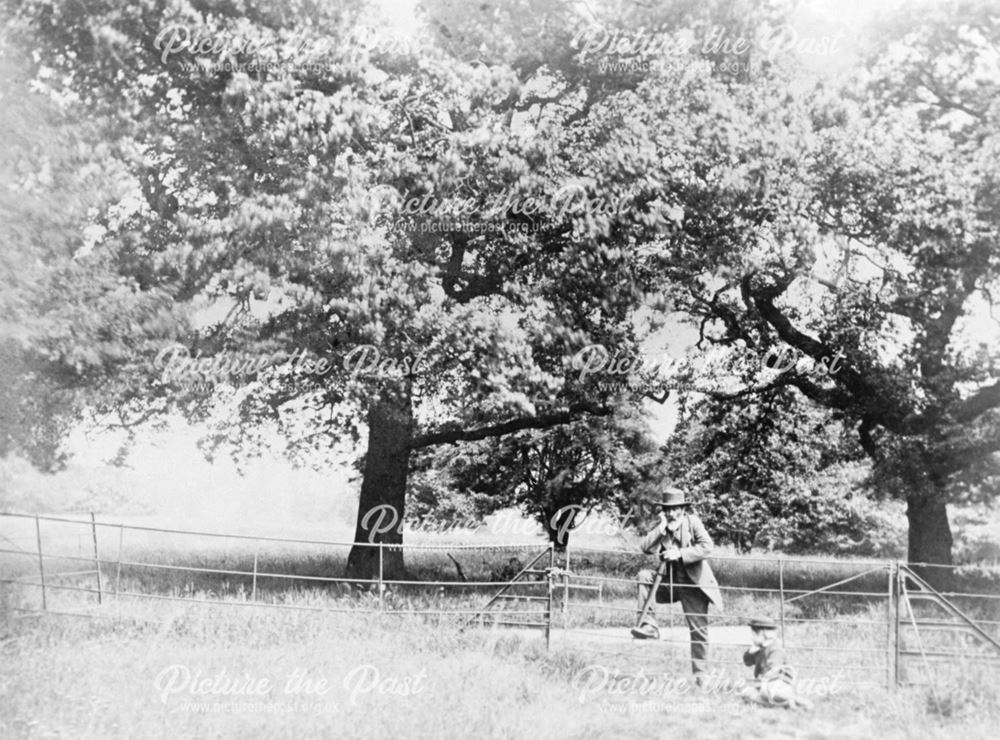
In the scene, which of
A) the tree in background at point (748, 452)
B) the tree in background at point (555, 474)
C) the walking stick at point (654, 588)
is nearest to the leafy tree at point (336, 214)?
the tree in background at point (748, 452)

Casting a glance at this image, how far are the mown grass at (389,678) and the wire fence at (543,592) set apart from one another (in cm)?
16

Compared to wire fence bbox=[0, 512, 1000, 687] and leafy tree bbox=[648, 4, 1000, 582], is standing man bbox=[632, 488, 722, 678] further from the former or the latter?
leafy tree bbox=[648, 4, 1000, 582]

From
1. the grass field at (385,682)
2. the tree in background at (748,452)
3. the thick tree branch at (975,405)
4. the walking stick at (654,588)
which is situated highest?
the thick tree branch at (975,405)

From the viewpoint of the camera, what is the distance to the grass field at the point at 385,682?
299 inches

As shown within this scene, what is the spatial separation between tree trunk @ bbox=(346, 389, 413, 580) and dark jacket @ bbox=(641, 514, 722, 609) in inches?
285

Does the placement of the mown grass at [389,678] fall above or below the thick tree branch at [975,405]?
below

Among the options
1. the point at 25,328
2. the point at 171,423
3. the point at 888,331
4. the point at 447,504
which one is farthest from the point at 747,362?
the point at 25,328

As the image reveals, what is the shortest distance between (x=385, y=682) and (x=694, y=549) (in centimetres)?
361

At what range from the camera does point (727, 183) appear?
50.6 feet

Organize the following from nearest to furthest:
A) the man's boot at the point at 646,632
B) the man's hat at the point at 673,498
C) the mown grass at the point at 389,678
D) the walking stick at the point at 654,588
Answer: the mown grass at the point at 389,678 < the man's boot at the point at 646,632 < the walking stick at the point at 654,588 < the man's hat at the point at 673,498

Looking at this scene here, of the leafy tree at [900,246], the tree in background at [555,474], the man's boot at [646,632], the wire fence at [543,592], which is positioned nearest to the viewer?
the man's boot at [646,632]

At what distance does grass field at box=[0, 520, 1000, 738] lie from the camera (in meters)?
7.61

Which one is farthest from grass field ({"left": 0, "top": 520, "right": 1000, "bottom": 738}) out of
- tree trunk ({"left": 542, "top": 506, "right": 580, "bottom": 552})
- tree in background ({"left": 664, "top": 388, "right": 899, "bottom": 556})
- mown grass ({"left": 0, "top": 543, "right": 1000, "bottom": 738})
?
tree trunk ({"left": 542, "top": 506, "right": 580, "bottom": 552})

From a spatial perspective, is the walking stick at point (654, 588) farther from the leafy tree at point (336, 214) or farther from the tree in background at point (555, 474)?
the tree in background at point (555, 474)
